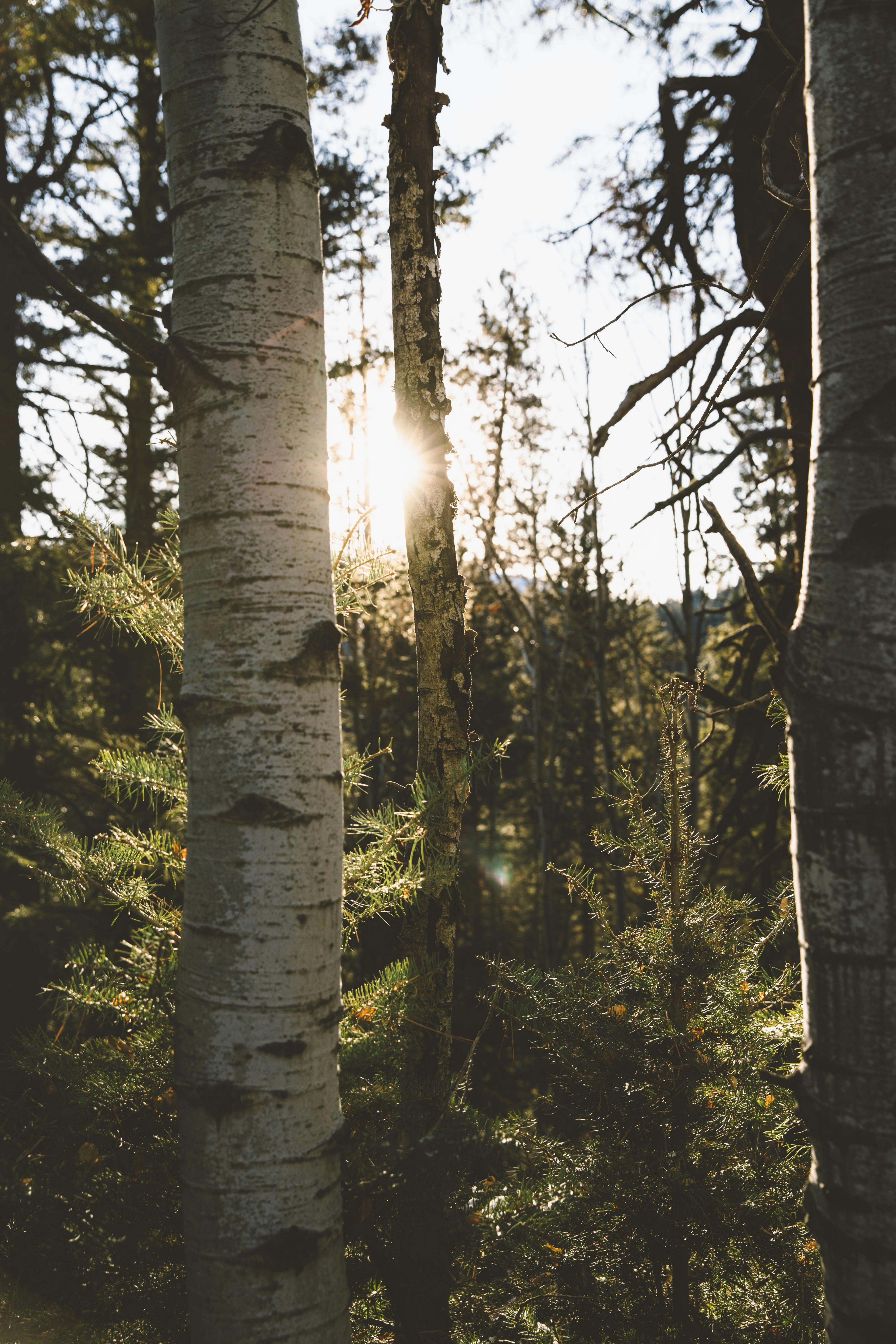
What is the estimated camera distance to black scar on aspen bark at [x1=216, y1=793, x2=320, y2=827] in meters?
1.19

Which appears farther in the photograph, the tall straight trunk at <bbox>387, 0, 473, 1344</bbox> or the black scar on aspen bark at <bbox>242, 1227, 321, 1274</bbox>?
the tall straight trunk at <bbox>387, 0, 473, 1344</bbox>

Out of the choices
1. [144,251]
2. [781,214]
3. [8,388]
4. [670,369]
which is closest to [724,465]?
[670,369]

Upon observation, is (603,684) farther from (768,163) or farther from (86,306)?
(86,306)

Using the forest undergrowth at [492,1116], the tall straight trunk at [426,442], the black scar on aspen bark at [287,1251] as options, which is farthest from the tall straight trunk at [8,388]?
the black scar on aspen bark at [287,1251]

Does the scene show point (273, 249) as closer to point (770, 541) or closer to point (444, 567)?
point (444, 567)

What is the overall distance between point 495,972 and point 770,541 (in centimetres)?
922

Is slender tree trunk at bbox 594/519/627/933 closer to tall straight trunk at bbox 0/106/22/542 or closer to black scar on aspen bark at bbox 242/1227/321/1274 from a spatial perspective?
tall straight trunk at bbox 0/106/22/542

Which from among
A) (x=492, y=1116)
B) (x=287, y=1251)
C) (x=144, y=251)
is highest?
(x=144, y=251)

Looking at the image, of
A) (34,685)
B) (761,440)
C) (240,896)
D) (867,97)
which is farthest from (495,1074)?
(867,97)

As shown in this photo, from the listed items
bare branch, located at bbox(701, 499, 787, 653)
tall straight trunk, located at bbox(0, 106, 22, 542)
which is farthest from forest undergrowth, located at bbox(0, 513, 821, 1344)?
tall straight trunk, located at bbox(0, 106, 22, 542)

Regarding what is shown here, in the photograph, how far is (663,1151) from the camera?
1.53m

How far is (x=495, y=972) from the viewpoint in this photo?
1736 millimetres

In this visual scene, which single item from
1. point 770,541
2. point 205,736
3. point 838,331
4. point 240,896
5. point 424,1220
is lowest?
point 424,1220

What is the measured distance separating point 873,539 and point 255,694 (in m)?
0.93
